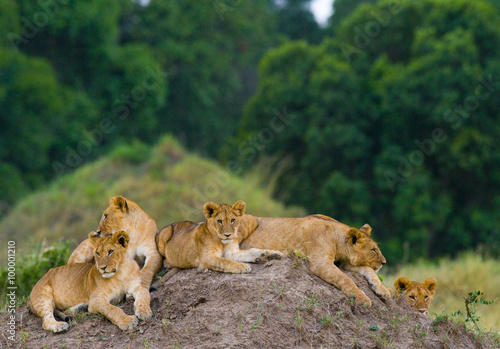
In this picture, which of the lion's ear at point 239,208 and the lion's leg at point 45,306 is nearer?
the lion's leg at point 45,306

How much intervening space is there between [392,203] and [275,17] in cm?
1917

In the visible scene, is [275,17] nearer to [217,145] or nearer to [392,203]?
[217,145]

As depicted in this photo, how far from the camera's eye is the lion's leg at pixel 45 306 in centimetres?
505

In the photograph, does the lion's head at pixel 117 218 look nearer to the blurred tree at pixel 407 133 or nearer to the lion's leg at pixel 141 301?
the lion's leg at pixel 141 301

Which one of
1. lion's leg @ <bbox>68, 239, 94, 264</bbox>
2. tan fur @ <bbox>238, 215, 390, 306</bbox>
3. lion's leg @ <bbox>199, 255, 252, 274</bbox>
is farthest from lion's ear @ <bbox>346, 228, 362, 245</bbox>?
lion's leg @ <bbox>68, 239, 94, 264</bbox>

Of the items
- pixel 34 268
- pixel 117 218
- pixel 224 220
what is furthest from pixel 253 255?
pixel 34 268

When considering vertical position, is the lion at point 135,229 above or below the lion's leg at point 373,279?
below

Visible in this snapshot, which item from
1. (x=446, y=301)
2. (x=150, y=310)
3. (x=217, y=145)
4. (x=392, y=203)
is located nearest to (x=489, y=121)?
(x=392, y=203)

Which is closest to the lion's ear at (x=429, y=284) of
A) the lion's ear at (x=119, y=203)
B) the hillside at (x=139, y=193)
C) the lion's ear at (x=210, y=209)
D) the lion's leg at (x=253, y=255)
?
the lion's leg at (x=253, y=255)

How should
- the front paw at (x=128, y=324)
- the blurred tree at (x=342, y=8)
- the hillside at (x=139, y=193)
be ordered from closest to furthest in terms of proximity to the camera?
the front paw at (x=128, y=324) < the hillside at (x=139, y=193) < the blurred tree at (x=342, y=8)

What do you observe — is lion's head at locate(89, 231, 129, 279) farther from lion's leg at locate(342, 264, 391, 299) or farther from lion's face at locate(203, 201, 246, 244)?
lion's leg at locate(342, 264, 391, 299)

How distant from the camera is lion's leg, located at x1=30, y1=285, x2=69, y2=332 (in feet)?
16.6

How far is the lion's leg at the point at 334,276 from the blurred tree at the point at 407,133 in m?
13.3

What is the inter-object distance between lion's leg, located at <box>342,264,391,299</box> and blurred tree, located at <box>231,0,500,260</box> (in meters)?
13.0
